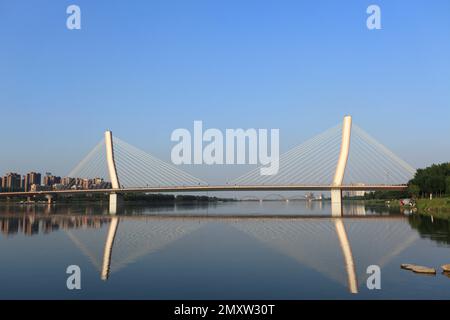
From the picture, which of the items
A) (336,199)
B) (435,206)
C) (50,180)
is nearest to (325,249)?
(435,206)

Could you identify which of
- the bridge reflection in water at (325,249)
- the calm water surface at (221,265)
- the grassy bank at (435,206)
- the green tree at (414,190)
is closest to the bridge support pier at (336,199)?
the grassy bank at (435,206)

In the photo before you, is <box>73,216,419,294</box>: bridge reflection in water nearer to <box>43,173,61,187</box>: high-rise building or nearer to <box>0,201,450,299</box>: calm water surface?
<box>0,201,450,299</box>: calm water surface

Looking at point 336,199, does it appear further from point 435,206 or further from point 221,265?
point 221,265

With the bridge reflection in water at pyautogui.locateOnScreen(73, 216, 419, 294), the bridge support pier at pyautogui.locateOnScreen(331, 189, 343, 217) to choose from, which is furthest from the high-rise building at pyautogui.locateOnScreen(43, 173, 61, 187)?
the bridge reflection in water at pyautogui.locateOnScreen(73, 216, 419, 294)

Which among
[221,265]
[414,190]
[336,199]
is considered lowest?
[221,265]

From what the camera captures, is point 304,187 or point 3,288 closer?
point 3,288

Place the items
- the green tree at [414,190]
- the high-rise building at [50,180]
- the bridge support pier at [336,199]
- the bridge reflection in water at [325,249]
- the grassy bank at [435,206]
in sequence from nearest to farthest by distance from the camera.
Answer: the bridge reflection in water at [325,249] → the grassy bank at [435,206] → the bridge support pier at [336,199] → the green tree at [414,190] → the high-rise building at [50,180]

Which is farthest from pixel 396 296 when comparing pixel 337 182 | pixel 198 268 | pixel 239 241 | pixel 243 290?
pixel 337 182

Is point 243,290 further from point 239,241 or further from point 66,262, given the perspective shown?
point 239,241

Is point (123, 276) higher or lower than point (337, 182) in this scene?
lower

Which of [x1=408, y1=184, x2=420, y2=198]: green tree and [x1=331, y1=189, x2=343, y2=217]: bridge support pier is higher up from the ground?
[x1=408, y1=184, x2=420, y2=198]: green tree

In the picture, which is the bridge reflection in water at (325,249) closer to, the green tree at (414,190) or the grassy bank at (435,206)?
the grassy bank at (435,206)
